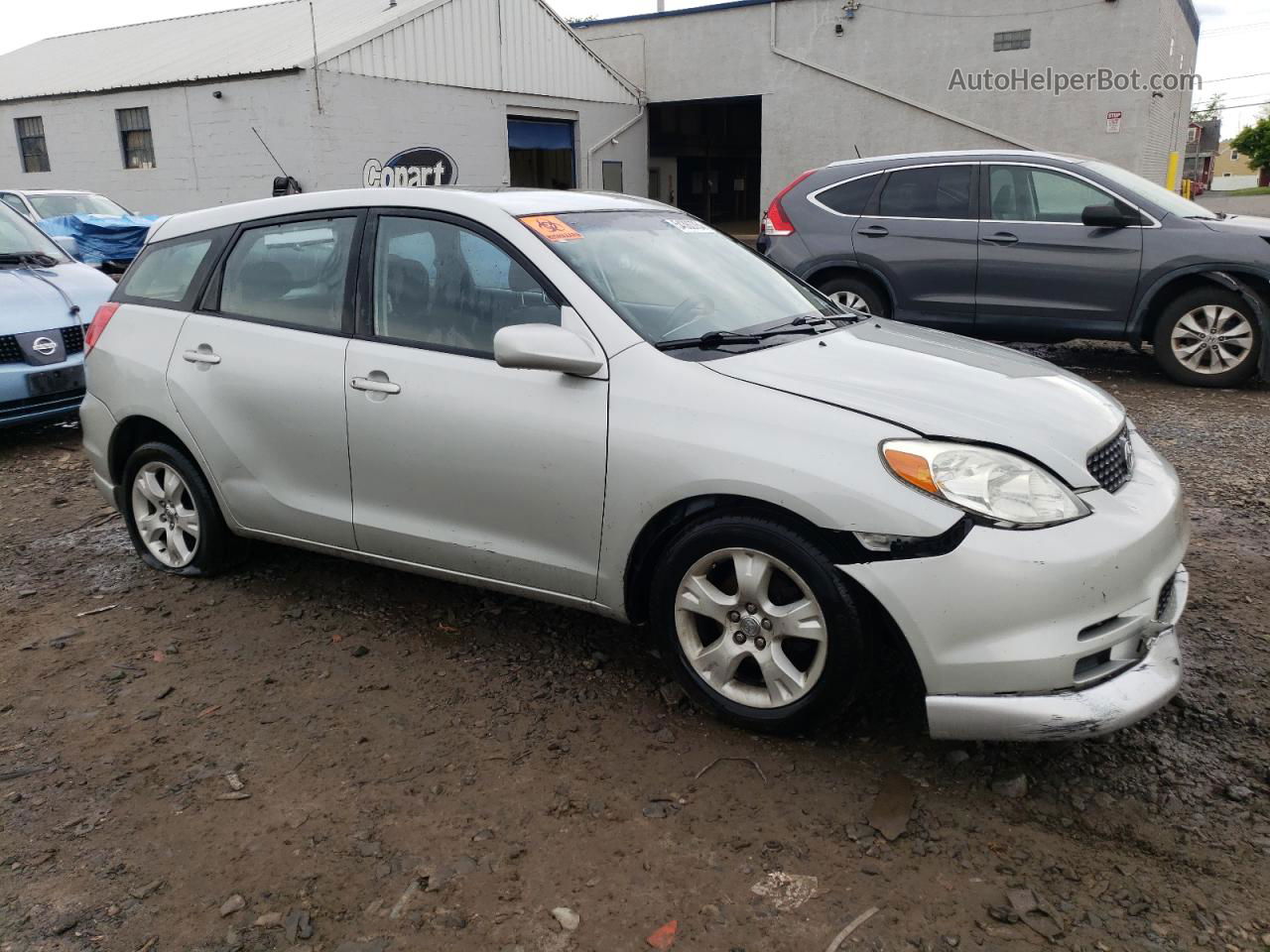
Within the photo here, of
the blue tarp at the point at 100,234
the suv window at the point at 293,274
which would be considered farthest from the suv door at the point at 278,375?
the blue tarp at the point at 100,234

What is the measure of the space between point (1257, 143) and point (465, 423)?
103 metres

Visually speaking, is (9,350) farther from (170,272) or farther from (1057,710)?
(1057,710)

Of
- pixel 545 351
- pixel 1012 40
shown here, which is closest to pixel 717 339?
pixel 545 351

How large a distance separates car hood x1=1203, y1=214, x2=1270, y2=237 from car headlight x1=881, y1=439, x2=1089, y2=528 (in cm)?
589

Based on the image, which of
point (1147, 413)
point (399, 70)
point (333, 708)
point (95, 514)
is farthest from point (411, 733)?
point (399, 70)

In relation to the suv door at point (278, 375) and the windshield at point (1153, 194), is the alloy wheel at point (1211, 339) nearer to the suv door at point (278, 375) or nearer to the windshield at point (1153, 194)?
the windshield at point (1153, 194)

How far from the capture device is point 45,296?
6984 millimetres

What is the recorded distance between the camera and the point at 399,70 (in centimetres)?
1809

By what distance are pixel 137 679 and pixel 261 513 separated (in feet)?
2.51

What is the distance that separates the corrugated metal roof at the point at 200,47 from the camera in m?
18.0

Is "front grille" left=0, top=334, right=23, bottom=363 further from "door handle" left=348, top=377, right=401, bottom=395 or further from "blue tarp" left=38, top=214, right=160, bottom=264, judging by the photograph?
"blue tarp" left=38, top=214, right=160, bottom=264

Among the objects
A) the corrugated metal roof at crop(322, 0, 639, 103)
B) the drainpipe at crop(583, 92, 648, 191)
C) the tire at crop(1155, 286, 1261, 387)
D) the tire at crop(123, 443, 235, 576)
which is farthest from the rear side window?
the drainpipe at crop(583, 92, 648, 191)

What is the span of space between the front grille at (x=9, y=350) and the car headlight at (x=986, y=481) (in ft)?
20.4

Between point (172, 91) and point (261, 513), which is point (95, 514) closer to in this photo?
point (261, 513)
